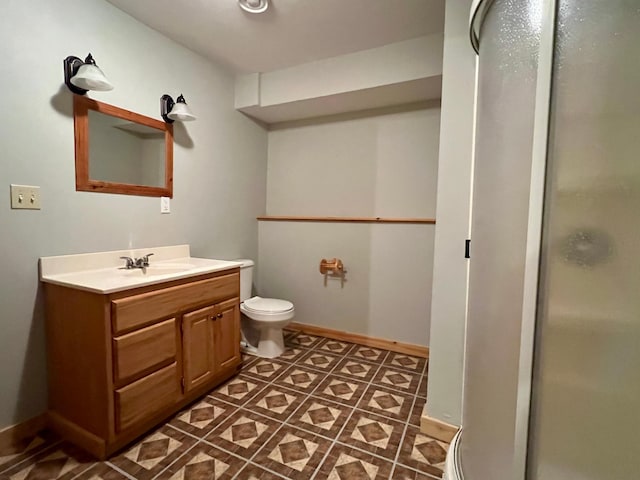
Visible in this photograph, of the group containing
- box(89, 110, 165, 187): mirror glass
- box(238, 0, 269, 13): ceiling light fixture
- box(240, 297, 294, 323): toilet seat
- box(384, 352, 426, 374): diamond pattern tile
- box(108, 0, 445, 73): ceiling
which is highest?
box(108, 0, 445, 73): ceiling

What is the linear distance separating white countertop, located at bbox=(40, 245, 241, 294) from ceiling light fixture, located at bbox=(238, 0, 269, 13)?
1.51 m

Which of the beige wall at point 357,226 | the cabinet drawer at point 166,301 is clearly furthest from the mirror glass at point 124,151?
the beige wall at point 357,226

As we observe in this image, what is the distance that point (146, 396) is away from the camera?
4.78 feet

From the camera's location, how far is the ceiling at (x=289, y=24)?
1.72m

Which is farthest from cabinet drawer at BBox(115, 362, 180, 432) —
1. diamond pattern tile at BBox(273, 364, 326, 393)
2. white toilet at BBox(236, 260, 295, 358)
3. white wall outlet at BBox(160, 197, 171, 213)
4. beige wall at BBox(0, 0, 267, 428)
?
white wall outlet at BBox(160, 197, 171, 213)

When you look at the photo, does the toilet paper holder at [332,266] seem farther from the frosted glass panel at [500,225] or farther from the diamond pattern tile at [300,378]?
the frosted glass panel at [500,225]

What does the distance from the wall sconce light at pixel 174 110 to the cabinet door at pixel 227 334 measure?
127cm

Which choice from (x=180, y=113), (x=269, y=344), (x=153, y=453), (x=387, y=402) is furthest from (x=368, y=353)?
(x=180, y=113)

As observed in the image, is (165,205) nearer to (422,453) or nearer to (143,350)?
(143,350)

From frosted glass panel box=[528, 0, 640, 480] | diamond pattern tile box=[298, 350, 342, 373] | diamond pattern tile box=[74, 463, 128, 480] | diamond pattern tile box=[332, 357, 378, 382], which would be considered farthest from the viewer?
diamond pattern tile box=[298, 350, 342, 373]

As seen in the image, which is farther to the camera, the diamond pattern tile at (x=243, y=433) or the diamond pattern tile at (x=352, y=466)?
the diamond pattern tile at (x=243, y=433)

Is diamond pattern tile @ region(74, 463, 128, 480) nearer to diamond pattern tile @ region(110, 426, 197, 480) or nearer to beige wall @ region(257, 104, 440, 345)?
diamond pattern tile @ region(110, 426, 197, 480)

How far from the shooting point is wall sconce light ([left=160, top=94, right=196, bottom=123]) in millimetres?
2010

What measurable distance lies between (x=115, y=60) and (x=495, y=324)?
2.29m
